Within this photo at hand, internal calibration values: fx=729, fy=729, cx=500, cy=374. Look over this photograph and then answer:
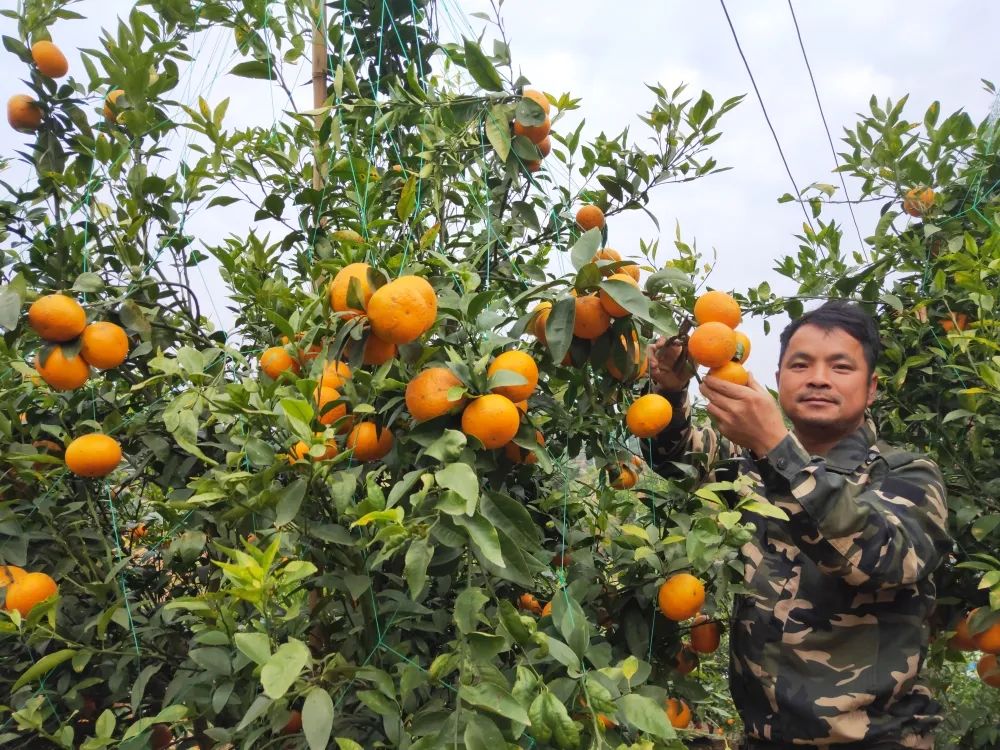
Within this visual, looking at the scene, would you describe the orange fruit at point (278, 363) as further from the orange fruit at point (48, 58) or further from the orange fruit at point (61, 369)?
the orange fruit at point (48, 58)

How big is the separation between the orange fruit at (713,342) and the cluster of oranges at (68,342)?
0.98 metres

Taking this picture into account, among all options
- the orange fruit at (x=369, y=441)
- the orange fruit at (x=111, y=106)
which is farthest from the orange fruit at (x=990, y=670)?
the orange fruit at (x=111, y=106)

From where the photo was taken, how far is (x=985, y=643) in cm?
147

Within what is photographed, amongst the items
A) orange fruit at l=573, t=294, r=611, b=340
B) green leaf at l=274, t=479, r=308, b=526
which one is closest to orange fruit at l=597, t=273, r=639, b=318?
orange fruit at l=573, t=294, r=611, b=340

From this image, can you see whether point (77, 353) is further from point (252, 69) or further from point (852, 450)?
point (852, 450)

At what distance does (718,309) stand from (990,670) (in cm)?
104

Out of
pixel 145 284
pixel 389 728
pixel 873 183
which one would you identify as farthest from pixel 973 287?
pixel 145 284

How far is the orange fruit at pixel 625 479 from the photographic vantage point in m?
1.60

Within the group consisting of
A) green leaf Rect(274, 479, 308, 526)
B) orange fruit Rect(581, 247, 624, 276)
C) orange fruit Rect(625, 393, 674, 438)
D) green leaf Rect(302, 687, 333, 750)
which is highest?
orange fruit Rect(581, 247, 624, 276)

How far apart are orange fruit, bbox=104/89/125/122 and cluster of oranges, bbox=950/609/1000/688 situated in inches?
81.0

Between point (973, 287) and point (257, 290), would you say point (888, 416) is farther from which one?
point (257, 290)

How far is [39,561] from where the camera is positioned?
1366mm

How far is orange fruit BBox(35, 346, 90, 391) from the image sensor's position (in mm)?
1190

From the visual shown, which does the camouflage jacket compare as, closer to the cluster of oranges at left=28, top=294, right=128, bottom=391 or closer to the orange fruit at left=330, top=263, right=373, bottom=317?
the orange fruit at left=330, top=263, right=373, bottom=317
